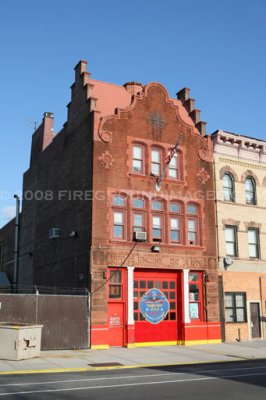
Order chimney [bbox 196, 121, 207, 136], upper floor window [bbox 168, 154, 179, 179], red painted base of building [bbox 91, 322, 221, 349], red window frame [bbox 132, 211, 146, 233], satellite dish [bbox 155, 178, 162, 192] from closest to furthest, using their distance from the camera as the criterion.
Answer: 1. red painted base of building [bbox 91, 322, 221, 349]
2. red window frame [bbox 132, 211, 146, 233]
3. satellite dish [bbox 155, 178, 162, 192]
4. upper floor window [bbox 168, 154, 179, 179]
5. chimney [bbox 196, 121, 207, 136]

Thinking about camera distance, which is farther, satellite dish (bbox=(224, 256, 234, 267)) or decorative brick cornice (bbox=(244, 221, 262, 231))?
decorative brick cornice (bbox=(244, 221, 262, 231))

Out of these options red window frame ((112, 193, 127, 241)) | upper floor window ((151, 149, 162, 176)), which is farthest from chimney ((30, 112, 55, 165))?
red window frame ((112, 193, 127, 241))

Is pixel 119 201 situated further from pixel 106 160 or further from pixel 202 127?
pixel 202 127

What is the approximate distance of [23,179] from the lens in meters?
→ 39.1

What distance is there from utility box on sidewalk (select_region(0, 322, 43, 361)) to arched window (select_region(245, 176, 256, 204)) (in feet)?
58.8

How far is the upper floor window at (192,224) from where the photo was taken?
2723 cm

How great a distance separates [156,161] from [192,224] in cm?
432

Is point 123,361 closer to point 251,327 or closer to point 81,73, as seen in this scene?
point 251,327

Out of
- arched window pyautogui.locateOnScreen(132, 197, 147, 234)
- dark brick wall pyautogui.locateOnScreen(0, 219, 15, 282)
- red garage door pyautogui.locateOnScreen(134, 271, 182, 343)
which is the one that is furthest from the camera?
dark brick wall pyautogui.locateOnScreen(0, 219, 15, 282)

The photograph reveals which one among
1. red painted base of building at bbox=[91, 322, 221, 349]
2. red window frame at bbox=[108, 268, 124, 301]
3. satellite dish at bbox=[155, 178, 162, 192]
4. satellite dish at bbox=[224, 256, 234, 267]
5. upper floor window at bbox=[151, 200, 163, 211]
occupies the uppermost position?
satellite dish at bbox=[155, 178, 162, 192]

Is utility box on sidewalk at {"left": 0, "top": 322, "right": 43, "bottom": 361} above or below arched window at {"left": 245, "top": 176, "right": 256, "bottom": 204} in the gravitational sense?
below

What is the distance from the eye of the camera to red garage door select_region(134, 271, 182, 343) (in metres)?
24.6

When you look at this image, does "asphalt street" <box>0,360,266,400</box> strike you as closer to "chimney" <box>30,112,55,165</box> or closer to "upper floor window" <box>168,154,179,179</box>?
"upper floor window" <box>168,154,179,179</box>

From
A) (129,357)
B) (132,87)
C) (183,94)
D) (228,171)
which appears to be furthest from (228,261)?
(132,87)
